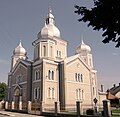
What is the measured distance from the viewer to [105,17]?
297 inches

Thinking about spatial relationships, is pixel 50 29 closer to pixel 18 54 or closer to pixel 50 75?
pixel 18 54

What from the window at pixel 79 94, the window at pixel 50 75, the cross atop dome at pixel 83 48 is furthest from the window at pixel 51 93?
the cross atop dome at pixel 83 48

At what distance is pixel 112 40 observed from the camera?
797 centimetres

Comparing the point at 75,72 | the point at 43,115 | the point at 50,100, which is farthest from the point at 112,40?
the point at 75,72

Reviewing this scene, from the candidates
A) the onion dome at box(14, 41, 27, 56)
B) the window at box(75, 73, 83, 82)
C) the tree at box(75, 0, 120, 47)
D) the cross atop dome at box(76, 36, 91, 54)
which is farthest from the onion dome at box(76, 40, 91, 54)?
the tree at box(75, 0, 120, 47)

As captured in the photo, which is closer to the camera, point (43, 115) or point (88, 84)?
point (43, 115)

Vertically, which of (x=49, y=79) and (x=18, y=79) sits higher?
(x=18, y=79)

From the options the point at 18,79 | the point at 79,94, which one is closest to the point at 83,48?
the point at 79,94

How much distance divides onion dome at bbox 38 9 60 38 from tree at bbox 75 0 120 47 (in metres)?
26.4

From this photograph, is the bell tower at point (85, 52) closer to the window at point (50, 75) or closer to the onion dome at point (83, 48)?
the onion dome at point (83, 48)

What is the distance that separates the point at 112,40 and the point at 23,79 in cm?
2840

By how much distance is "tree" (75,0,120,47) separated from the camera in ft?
24.3

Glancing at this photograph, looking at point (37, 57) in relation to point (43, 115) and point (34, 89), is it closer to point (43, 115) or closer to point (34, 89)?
point (34, 89)

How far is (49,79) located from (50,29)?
12504 mm
